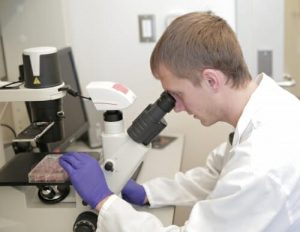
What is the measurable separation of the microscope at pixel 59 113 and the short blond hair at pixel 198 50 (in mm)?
102

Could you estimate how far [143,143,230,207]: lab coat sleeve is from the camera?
143cm

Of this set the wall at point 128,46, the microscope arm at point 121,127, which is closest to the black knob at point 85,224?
the microscope arm at point 121,127

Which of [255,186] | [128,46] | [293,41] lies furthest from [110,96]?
[293,41]

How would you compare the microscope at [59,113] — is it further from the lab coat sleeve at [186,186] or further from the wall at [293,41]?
the wall at [293,41]

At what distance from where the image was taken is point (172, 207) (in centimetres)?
145

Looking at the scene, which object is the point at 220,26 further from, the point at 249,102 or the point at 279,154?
the point at 279,154

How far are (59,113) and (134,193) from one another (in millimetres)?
341

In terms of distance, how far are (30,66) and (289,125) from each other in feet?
2.25

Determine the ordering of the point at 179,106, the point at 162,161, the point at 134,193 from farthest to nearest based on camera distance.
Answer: the point at 162,161 < the point at 134,193 < the point at 179,106

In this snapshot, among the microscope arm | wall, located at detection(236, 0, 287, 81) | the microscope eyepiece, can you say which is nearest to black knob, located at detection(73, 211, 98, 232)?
Answer: the microscope arm

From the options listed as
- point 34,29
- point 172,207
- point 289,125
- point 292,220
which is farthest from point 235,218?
point 34,29

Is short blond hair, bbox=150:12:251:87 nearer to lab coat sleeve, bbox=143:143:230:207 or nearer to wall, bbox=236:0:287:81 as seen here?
lab coat sleeve, bbox=143:143:230:207

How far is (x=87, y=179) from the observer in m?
1.19

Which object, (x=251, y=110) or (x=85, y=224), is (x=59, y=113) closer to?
(x=85, y=224)
